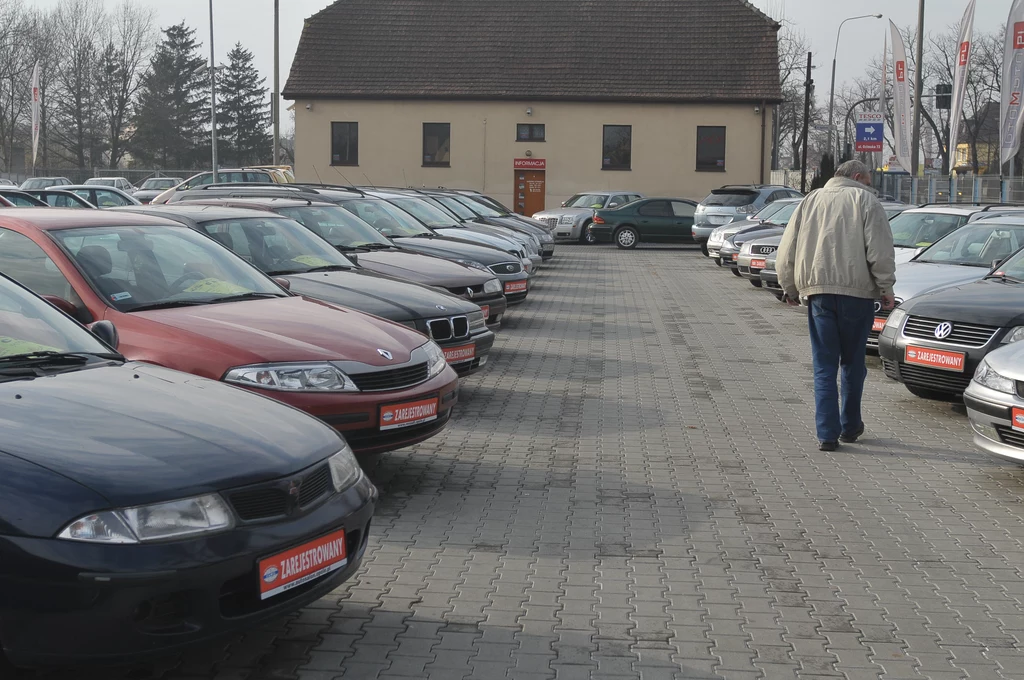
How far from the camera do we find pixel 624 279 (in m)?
23.8

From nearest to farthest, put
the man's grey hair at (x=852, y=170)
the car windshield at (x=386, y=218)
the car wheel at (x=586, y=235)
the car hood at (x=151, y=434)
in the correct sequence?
1. the car hood at (x=151, y=434)
2. the man's grey hair at (x=852, y=170)
3. the car windshield at (x=386, y=218)
4. the car wheel at (x=586, y=235)

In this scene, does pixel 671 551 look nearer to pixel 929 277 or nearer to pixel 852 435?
pixel 852 435

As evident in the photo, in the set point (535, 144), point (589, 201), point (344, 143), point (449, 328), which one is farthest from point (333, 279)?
point (344, 143)

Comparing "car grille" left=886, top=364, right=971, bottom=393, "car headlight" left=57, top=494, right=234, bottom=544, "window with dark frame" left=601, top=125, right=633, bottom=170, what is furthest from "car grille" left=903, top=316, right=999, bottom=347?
"window with dark frame" left=601, top=125, right=633, bottom=170

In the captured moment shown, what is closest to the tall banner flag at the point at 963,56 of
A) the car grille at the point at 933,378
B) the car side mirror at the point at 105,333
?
the car grille at the point at 933,378

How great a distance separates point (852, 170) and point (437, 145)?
3775 cm

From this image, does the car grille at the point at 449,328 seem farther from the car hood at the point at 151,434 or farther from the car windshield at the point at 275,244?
the car hood at the point at 151,434

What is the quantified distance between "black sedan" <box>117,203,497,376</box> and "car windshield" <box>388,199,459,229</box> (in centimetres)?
751

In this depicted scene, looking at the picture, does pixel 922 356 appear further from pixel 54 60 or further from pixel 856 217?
pixel 54 60

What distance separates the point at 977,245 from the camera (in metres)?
12.3

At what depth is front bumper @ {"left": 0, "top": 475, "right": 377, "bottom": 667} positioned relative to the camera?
10.8ft

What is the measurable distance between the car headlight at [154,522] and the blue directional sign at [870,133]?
1237 inches

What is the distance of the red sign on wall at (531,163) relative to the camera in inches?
1745

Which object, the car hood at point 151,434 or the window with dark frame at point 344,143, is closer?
the car hood at point 151,434
